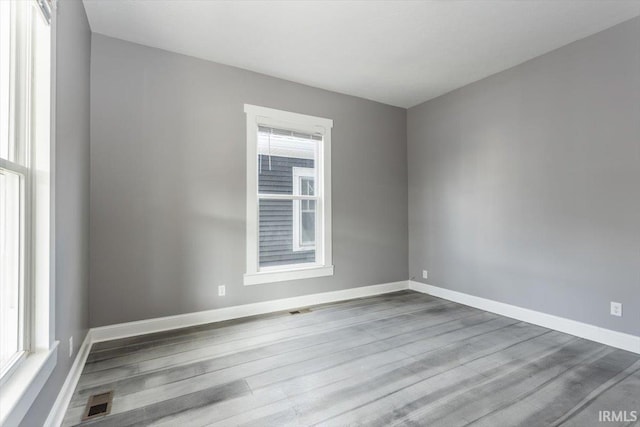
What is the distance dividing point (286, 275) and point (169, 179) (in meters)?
1.69

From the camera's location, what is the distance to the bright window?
50.8 inches

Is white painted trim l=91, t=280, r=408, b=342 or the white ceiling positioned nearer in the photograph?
the white ceiling

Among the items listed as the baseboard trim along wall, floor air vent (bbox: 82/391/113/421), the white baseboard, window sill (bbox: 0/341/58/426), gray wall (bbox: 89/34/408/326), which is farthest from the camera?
gray wall (bbox: 89/34/408/326)

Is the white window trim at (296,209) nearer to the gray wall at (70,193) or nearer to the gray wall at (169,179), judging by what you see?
the gray wall at (169,179)

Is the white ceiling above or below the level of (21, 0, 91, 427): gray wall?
above

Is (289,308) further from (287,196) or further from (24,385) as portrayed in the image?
(24,385)

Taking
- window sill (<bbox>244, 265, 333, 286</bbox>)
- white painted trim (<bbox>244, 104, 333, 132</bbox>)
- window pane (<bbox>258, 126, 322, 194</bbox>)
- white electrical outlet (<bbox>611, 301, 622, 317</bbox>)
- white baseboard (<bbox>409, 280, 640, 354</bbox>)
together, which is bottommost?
white baseboard (<bbox>409, 280, 640, 354</bbox>)

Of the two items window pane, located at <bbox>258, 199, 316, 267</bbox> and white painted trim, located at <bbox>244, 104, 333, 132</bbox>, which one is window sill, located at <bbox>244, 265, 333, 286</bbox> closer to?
window pane, located at <bbox>258, 199, 316, 267</bbox>

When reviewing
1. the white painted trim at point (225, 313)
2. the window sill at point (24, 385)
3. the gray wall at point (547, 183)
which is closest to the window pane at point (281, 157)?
the white painted trim at point (225, 313)

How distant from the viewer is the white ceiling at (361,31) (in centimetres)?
243

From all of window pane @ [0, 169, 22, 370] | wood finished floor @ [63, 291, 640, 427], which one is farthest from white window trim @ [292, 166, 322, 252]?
window pane @ [0, 169, 22, 370]

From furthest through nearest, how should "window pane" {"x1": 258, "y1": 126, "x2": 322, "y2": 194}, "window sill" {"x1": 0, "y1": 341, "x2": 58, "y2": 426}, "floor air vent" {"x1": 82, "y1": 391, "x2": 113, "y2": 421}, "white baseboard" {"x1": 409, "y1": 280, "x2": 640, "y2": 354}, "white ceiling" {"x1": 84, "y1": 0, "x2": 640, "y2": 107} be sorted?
"window pane" {"x1": 258, "y1": 126, "x2": 322, "y2": 194} < "white baseboard" {"x1": 409, "y1": 280, "x2": 640, "y2": 354} < "white ceiling" {"x1": 84, "y1": 0, "x2": 640, "y2": 107} < "floor air vent" {"x1": 82, "y1": 391, "x2": 113, "y2": 421} < "window sill" {"x1": 0, "y1": 341, "x2": 58, "y2": 426}

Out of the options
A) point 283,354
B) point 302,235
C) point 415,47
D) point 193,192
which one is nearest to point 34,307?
point 283,354

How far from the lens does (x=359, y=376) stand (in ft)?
7.13
